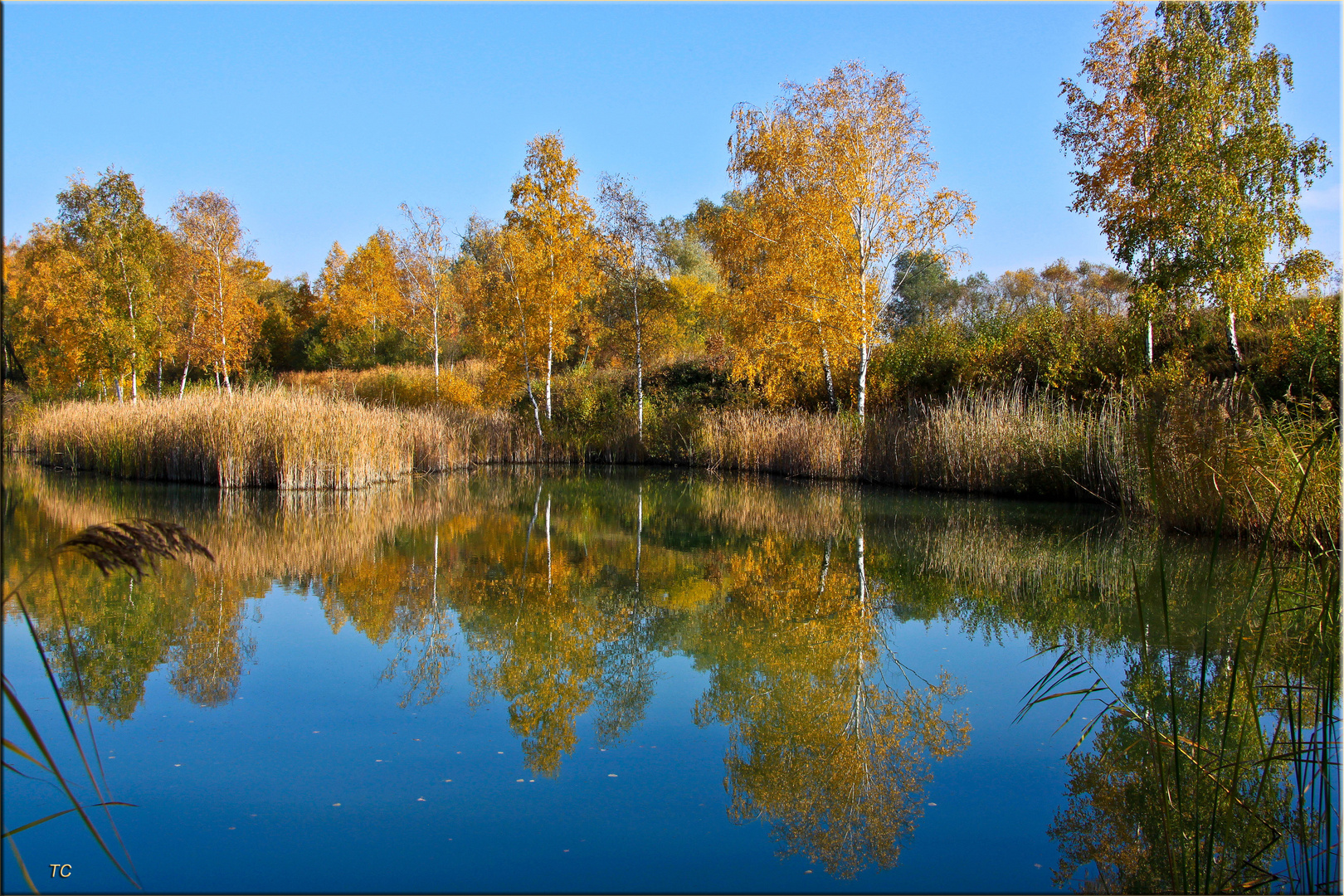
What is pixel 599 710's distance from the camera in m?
4.03

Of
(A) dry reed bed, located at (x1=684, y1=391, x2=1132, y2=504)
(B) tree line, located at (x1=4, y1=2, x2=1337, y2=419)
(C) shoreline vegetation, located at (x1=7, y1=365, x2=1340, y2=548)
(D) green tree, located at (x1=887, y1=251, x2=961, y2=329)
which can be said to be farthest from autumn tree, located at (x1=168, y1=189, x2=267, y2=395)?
(D) green tree, located at (x1=887, y1=251, x2=961, y2=329)

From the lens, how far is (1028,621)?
5617 millimetres

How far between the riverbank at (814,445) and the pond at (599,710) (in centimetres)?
79

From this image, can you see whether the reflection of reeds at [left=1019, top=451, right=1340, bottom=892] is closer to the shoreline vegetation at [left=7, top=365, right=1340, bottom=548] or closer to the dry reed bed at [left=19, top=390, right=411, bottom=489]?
the shoreline vegetation at [left=7, top=365, right=1340, bottom=548]

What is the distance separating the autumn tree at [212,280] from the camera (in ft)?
77.6

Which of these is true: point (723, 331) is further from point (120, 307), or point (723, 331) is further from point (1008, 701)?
point (1008, 701)

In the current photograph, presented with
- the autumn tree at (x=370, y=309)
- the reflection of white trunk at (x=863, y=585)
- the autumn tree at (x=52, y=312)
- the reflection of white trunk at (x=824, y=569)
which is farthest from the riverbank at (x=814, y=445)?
the autumn tree at (x=370, y=309)

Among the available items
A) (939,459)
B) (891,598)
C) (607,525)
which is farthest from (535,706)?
(939,459)

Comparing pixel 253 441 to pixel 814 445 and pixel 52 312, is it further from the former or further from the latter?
pixel 52 312

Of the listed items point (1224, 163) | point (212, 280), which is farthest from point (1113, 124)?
point (212, 280)

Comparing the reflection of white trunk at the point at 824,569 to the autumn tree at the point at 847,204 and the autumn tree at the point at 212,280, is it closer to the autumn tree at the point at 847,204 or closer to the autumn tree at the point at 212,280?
the autumn tree at the point at 847,204

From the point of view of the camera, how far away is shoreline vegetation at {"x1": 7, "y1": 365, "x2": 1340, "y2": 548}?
293 inches

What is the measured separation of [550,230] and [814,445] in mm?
7071

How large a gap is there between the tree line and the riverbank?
3.61ft
